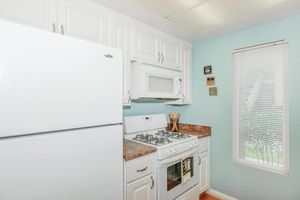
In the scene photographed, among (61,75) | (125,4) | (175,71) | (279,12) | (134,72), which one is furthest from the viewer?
(175,71)

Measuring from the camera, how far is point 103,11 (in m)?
1.69

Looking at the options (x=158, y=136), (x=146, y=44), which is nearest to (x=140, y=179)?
(x=158, y=136)

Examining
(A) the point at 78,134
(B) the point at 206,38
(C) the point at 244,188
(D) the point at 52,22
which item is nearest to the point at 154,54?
(B) the point at 206,38

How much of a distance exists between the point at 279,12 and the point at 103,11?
1757 mm

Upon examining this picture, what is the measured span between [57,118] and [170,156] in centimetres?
122

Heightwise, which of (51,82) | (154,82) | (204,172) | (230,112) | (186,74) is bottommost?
(204,172)

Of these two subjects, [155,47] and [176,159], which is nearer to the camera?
[176,159]

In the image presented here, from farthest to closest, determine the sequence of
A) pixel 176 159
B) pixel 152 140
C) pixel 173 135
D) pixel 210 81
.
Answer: pixel 210 81 < pixel 173 135 < pixel 152 140 < pixel 176 159

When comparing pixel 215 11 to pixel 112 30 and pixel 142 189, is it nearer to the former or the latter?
pixel 112 30

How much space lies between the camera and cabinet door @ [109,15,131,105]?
1771 mm

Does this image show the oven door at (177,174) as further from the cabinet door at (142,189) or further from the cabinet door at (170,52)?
the cabinet door at (170,52)

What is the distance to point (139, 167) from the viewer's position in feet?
5.08

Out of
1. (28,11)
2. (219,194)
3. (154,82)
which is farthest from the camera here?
(219,194)

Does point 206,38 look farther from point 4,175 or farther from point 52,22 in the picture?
point 4,175
